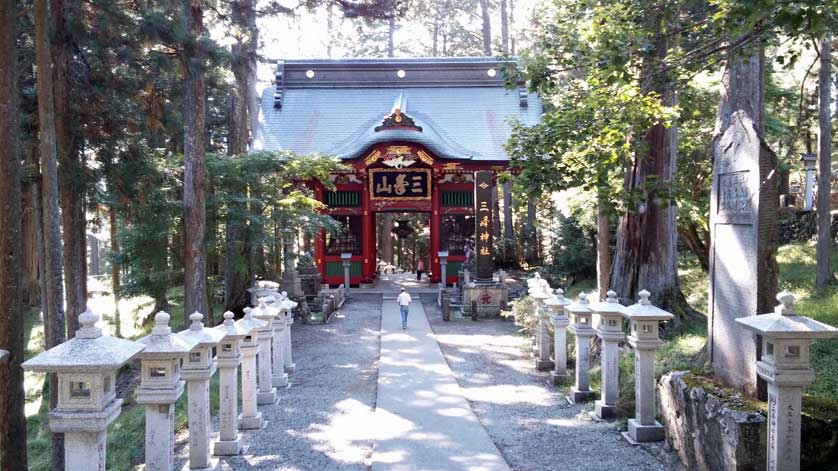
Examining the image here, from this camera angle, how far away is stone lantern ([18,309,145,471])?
360 cm

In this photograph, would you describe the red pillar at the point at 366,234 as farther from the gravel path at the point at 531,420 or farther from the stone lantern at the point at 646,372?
the stone lantern at the point at 646,372

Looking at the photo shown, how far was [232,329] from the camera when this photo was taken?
20.3 feet

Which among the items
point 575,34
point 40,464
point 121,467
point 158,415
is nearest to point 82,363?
point 158,415

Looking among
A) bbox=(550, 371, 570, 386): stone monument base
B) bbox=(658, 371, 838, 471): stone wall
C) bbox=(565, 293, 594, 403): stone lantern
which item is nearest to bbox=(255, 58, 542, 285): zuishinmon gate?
bbox=(550, 371, 570, 386): stone monument base

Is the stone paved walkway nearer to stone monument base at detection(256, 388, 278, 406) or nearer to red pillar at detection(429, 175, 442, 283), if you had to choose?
stone monument base at detection(256, 388, 278, 406)

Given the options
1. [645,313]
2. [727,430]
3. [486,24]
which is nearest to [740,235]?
[645,313]

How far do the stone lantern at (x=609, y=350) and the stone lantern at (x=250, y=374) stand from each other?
3943 mm

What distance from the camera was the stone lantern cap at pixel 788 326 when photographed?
4.02 m

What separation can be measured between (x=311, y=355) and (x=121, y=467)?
4234mm

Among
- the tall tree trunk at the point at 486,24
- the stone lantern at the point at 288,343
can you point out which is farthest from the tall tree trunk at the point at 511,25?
the stone lantern at the point at 288,343

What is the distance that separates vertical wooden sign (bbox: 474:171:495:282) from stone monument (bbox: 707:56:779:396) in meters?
10.5

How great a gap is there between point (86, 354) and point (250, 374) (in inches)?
134

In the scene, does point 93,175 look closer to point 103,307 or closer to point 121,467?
point 121,467

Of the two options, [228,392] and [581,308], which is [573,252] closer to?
[581,308]
